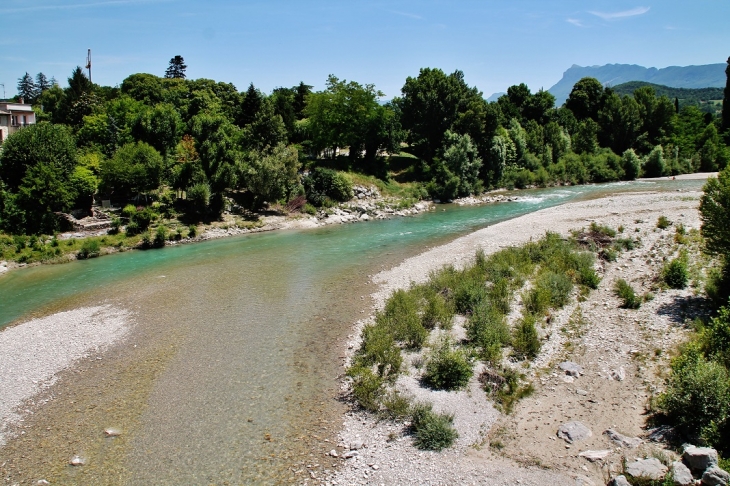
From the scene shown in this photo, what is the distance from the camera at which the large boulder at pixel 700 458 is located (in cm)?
1018

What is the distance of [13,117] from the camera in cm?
5678

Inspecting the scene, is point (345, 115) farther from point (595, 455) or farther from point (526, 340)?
point (595, 455)

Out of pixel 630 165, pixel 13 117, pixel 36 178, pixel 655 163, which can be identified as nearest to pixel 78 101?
pixel 13 117

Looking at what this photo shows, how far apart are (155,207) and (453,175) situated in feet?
106

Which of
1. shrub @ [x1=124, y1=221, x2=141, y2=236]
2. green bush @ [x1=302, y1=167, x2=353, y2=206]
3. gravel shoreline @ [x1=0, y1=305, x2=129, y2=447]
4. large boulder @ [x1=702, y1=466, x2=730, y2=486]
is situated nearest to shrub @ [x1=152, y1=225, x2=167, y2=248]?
shrub @ [x1=124, y1=221, x2=141, y2=236]

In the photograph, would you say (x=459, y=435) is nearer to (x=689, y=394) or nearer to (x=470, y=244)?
(x=689, y=394)

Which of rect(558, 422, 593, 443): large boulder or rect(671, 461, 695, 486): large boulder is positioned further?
rect(558, 422, 593, 443): large boulder

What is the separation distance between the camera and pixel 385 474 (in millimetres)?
11328

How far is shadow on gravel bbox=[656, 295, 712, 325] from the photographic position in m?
18.2

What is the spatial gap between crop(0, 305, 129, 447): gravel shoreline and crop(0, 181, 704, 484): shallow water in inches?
59.6

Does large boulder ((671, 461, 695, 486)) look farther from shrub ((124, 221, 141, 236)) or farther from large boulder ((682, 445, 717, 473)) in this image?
shrub ((124, 221, 141, 236))

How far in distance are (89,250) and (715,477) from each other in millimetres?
36369

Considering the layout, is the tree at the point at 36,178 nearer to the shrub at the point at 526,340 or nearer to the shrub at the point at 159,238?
the shrub at the point at 159,238

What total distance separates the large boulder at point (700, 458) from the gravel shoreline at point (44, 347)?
17186 mm
